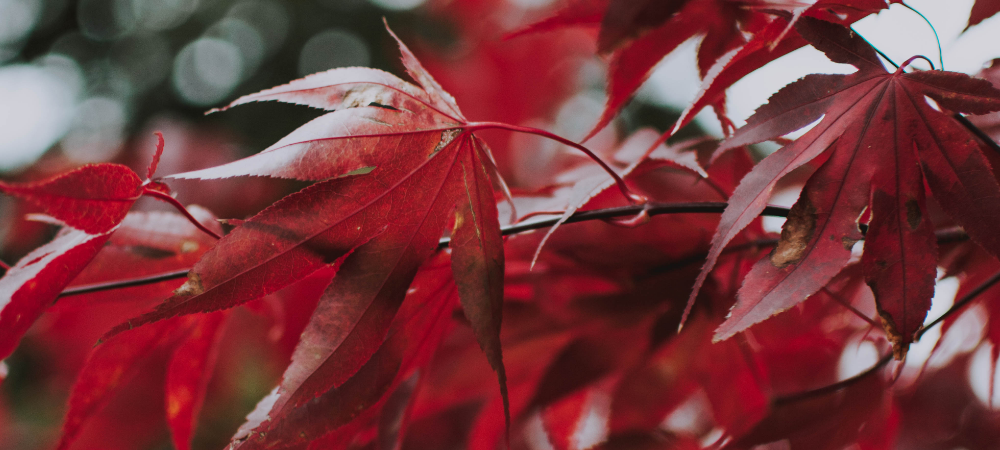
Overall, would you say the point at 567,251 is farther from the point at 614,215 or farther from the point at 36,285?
the point at 36,285

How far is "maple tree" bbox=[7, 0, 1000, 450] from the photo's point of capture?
260 mm

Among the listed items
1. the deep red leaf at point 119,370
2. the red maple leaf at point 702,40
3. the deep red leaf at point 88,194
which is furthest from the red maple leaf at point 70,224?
the red maple leaf at point 702,40

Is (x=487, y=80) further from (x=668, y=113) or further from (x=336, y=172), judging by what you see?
(x=668, y=113)

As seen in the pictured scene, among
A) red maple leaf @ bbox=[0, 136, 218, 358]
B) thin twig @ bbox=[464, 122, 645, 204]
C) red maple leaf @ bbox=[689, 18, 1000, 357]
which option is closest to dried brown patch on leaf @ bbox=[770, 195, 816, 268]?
red maple leaf @ bbox=[689, 18, 1000, 357]

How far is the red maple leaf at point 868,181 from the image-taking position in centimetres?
25

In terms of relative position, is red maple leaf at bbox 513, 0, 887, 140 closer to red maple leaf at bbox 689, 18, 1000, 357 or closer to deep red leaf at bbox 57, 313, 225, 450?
red maple leaf at bbox 689, 18, 1000, 357

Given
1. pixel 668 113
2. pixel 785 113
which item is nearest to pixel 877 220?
pixel 785 113

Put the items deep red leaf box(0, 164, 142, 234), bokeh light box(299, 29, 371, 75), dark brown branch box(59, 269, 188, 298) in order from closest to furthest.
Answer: deep red leaf box(0, 164, 142, 234) < dark brown branch box(59, 269, 188, 298) < bokeh light box(299, 29, 371, 75)

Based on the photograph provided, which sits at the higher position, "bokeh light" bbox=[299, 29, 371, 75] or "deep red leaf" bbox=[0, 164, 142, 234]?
"deep red leaf" bbox=[0, 164, 142, 234]

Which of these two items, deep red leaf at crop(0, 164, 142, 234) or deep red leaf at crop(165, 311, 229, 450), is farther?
deep red leaf at crop(165, 311, 229, 450)

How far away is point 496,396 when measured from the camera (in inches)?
22.0

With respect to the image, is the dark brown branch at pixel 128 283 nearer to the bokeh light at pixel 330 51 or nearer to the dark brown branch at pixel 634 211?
the dark brown branch at pixel 634 211

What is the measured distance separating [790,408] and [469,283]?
1.08 feet

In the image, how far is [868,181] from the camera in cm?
27
